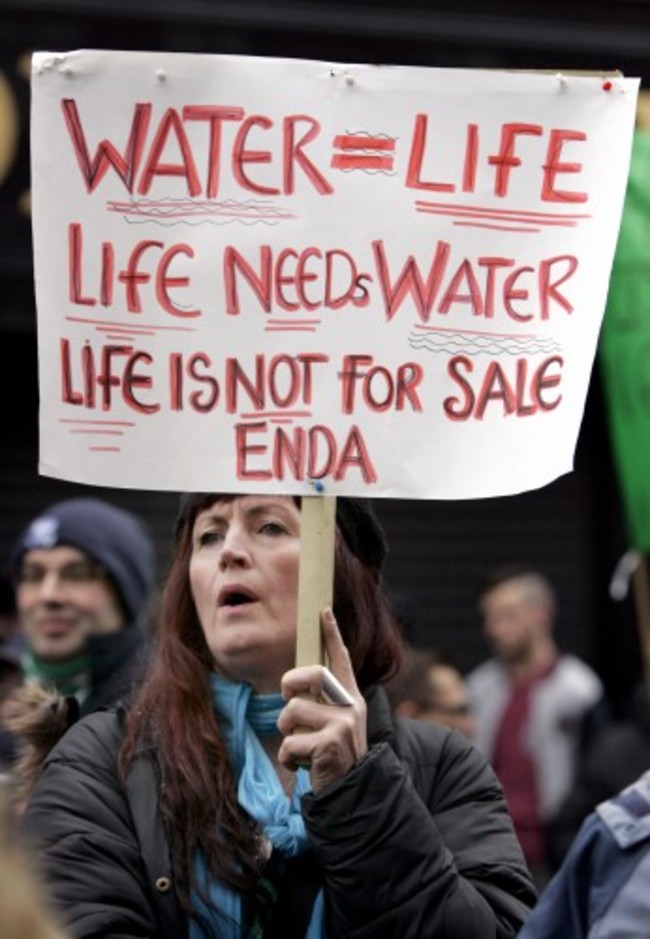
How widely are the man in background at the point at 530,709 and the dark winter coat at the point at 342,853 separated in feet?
15.0

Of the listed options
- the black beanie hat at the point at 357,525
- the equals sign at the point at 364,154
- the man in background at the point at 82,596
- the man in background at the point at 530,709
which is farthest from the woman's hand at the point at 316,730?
the man in background at the point at 530,709

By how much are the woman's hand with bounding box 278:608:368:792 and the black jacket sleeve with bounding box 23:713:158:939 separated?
0.27m

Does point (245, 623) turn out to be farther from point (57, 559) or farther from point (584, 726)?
point (584, 726)

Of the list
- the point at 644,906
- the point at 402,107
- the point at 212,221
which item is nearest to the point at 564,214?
the point at 402,107

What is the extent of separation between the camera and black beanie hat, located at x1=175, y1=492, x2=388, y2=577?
386 centimetres

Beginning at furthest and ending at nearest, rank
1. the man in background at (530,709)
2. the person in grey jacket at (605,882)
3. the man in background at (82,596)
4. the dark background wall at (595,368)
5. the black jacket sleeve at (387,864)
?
the dark background wall at (595,368) → the man in background at (530,709) → the man in background at (82,596) → the black jacket sleeve at (387,864) → the person in grey jacket at (605,882)

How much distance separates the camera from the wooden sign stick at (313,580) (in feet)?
11.7

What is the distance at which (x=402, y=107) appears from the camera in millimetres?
3680

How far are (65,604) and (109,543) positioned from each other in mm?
172

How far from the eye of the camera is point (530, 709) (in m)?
8.77

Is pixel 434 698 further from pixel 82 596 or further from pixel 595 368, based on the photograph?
pixel 595 368

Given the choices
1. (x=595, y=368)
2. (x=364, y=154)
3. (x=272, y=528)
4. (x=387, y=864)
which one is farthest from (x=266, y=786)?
(x=595, y=368)

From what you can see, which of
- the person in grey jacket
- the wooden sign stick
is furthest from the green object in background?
the person in grey jacket

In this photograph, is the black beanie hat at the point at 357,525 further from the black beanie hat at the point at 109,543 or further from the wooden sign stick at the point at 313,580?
the black beanie hat at the point at 109,543
